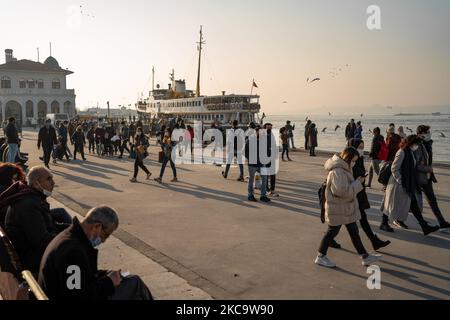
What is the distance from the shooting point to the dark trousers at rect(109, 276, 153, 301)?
3.38 m

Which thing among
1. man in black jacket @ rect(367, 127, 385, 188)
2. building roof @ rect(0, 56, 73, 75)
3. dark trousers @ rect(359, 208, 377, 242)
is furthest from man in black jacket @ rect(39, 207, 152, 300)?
building roof @ rect(0, 56, 73, 75)

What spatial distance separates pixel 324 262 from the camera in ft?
18.3

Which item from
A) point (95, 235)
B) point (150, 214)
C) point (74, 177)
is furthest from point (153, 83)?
point (95, 235)

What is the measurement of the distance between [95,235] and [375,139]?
371 inches

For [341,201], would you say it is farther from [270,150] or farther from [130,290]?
[270,150]

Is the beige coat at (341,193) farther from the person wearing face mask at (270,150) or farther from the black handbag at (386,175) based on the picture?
the person wearing face mask at (270,150)

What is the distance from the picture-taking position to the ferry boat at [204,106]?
39.7 metres

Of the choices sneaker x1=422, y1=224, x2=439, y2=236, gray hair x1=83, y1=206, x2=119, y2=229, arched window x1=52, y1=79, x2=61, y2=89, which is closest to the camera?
gray hair x1=83, y1=206, x2=119, y2=229

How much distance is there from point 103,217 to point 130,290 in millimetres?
665

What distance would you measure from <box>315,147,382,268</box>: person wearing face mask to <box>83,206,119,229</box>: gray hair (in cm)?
308

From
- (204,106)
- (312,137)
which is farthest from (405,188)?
(204,106)

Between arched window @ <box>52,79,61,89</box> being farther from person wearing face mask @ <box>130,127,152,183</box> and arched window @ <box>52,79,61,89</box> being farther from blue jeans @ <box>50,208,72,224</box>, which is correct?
blue jeans @ <box>50,208,72,224</box>
